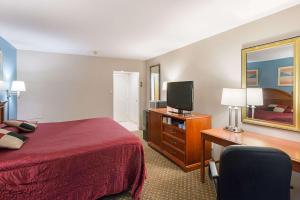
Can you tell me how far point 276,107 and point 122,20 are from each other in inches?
95.4

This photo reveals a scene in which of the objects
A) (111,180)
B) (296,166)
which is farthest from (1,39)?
(296,166)

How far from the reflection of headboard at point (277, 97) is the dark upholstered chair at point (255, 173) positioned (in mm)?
1229

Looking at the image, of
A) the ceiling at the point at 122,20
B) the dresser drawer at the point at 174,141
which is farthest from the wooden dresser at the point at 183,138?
the ceiling at the point at 122,20

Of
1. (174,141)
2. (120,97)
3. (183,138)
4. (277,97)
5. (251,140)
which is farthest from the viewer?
(120,97)

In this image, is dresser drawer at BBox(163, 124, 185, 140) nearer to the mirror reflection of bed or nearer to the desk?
the desk

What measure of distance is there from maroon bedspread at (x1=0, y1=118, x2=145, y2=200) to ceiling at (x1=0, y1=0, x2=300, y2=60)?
1615mm

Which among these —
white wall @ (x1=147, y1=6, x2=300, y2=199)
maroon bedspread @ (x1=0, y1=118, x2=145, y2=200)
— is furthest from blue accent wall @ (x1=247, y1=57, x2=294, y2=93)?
maroon bedspread @ (x1=0, y1=118, x2=145, y2=200)

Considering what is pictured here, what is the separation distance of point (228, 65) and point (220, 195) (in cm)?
211

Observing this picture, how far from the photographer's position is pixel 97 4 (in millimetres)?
2027

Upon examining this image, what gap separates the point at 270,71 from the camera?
2.24m

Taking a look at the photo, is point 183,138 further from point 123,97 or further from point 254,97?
point 123,97

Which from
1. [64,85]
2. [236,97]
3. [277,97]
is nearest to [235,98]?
[236,97]

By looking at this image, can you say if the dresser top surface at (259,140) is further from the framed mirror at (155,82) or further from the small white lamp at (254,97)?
the framed mirror at (155,82)

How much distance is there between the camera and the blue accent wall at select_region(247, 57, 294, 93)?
6.85 ft
